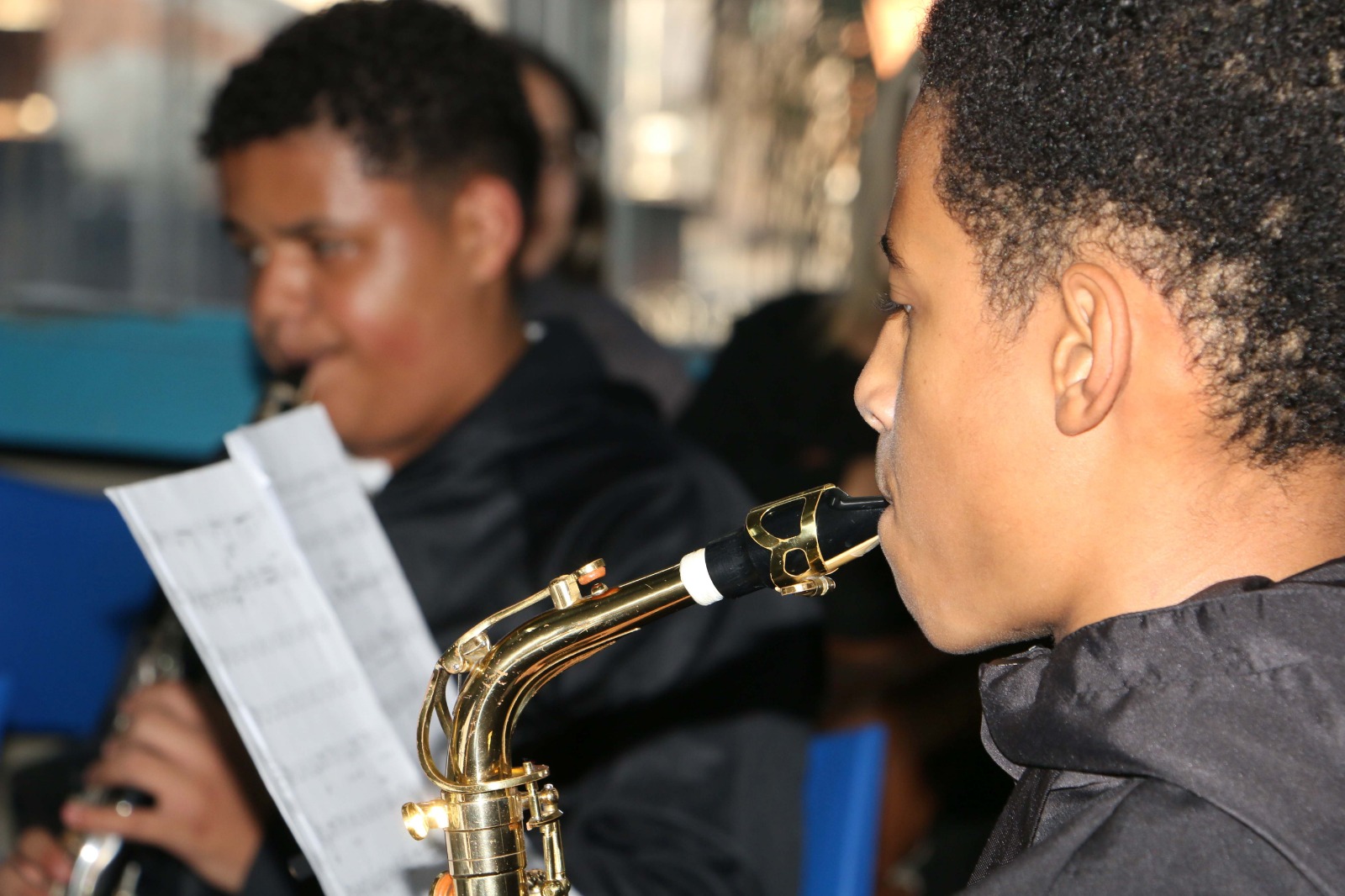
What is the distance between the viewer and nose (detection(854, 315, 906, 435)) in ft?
2.58

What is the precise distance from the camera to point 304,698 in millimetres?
977

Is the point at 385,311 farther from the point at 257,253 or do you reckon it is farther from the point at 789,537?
the point at 789,537

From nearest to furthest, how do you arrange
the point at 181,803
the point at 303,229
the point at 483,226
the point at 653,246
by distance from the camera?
the point at 181,803 → the point at 303,229 → the point at 483,226 → the point at 653,246

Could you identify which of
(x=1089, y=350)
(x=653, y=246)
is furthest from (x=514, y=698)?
(x=653, y=246)

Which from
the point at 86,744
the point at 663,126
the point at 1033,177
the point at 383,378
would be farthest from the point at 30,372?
the point at 1033,177

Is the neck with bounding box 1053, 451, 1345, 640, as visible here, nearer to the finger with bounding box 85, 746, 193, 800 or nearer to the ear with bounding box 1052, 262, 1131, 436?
the ear with bounding box 1052, 262, 1131, 436

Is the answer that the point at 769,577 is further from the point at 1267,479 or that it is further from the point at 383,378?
the point at 383,378

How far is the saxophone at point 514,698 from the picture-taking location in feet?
2.80

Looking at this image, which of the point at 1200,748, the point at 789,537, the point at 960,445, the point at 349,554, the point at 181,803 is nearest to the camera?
the point at 1200,748

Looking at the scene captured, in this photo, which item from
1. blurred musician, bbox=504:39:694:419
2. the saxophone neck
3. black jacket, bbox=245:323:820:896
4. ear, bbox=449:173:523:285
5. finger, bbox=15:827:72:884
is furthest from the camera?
blurred musician, bbox=504:39:694:419

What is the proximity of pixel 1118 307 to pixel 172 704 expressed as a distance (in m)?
1.14

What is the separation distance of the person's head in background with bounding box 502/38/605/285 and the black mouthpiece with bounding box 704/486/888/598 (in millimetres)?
1626

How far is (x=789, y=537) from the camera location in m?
0.82

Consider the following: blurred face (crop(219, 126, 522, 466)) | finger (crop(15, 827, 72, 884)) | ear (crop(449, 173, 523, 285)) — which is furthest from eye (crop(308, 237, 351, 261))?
finger (crop(15, 827, 72, 884))
